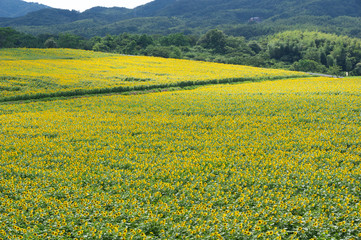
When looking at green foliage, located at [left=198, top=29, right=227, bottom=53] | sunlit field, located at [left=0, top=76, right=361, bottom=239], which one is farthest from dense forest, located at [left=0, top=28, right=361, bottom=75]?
sunlit field, located at [left=0, top=76, right=361, bottom=239]

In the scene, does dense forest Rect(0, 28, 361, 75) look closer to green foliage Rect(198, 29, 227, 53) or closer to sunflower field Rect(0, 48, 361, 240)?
green foliage Rect(198, 29, 227, 53)

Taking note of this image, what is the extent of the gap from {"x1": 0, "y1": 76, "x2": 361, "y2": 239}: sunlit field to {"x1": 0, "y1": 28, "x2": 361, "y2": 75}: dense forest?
69.0m

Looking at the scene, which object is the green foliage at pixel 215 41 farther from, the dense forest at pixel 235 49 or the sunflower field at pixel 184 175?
the sunflower field at pixel 184 175

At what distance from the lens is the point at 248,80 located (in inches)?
1761

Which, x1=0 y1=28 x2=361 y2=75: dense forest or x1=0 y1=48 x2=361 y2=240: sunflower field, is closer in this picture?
x1=0 y1=48 x2=361 y2=240: sunflower field

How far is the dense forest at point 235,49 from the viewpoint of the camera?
8669 cm

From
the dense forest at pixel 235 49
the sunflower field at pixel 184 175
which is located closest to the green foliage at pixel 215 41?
the dense forest at pixel 235 49

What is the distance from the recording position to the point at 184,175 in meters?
11.1

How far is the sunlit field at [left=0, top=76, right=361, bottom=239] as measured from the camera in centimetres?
788

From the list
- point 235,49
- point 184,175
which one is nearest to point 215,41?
point 235,49

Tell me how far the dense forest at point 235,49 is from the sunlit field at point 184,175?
226ft

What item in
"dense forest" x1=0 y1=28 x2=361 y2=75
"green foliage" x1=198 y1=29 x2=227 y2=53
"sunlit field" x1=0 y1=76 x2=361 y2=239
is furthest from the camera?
"green foliage" x1=198 y1=29 x2=227 y2=53

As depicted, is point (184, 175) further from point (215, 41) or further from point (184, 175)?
point (215, 41)

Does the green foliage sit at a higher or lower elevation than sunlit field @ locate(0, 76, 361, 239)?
higher
